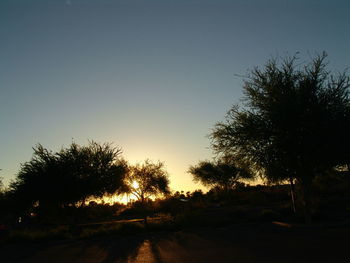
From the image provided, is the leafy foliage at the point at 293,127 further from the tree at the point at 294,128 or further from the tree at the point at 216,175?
the tree at the point at 216,175

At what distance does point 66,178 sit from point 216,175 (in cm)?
3708

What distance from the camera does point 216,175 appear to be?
2223 inches

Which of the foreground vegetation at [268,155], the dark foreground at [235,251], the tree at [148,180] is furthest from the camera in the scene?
the tree at [148,180]

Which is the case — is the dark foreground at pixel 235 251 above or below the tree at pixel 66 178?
below

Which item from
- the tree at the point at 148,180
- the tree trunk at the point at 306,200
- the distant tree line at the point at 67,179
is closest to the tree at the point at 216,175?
the tree at the point at 148,180

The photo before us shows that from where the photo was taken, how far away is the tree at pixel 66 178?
78.5 feet

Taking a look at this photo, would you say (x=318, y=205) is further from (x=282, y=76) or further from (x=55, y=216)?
(x=55, y=216)

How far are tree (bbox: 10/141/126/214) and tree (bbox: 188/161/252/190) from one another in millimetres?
32265

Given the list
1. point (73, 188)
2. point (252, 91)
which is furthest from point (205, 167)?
point (252, 91)

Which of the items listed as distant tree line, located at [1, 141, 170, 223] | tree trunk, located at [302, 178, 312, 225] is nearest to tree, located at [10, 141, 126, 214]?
distant tree line, located at [1, 141, 170, 223]

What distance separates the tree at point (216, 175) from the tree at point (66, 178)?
32.3 meters

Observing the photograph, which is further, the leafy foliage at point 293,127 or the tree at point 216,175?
the tree at point 216,175

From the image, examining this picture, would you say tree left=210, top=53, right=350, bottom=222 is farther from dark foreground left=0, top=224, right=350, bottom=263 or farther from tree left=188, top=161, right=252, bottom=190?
tree left=188, top=161, right=252, bottom=190

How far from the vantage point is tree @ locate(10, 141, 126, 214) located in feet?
78.5
